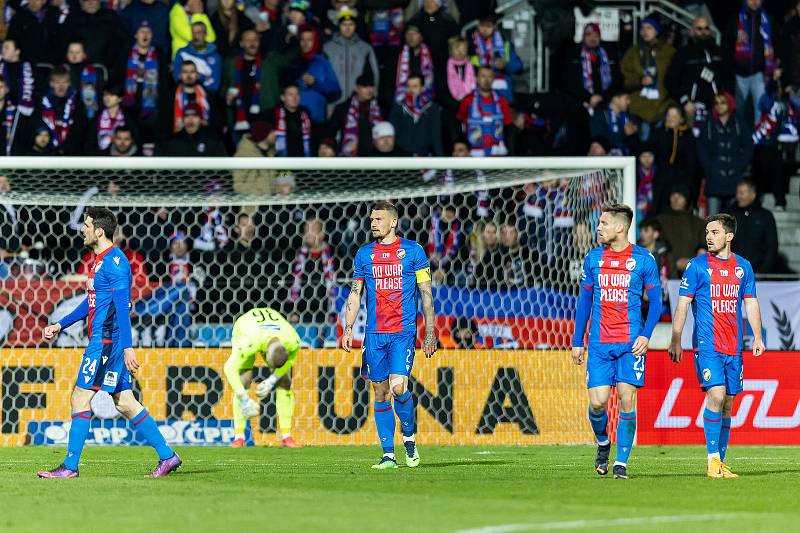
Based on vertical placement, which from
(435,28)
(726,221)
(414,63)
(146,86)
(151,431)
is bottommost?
(151,431)

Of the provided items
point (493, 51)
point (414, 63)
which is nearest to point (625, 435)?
point (414, 63)

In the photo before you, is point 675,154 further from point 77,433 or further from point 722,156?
point 77,433

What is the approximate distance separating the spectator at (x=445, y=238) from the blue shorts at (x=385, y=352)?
16.3ft

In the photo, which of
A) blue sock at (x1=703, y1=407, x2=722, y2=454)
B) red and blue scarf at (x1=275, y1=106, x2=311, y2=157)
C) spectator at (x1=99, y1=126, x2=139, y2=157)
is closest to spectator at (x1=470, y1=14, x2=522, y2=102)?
red and blue scarf at (x1=275, y1=106, x2=311, y2=157)

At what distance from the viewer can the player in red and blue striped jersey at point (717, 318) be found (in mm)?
11180

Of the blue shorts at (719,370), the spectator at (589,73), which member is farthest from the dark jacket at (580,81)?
the blue shorts at (719,370)

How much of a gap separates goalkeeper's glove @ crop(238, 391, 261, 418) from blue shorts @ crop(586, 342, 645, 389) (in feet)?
15.2

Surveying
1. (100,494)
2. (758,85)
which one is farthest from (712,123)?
(100,494)

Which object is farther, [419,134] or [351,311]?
[419,134]

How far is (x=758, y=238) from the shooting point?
62.4 ft

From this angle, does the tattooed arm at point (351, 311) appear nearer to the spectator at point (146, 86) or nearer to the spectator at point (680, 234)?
the spectator at point (680, 234)

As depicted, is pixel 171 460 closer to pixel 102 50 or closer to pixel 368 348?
pixel 368 348

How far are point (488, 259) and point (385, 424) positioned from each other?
195 inches

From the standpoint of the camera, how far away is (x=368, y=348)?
12141mm
